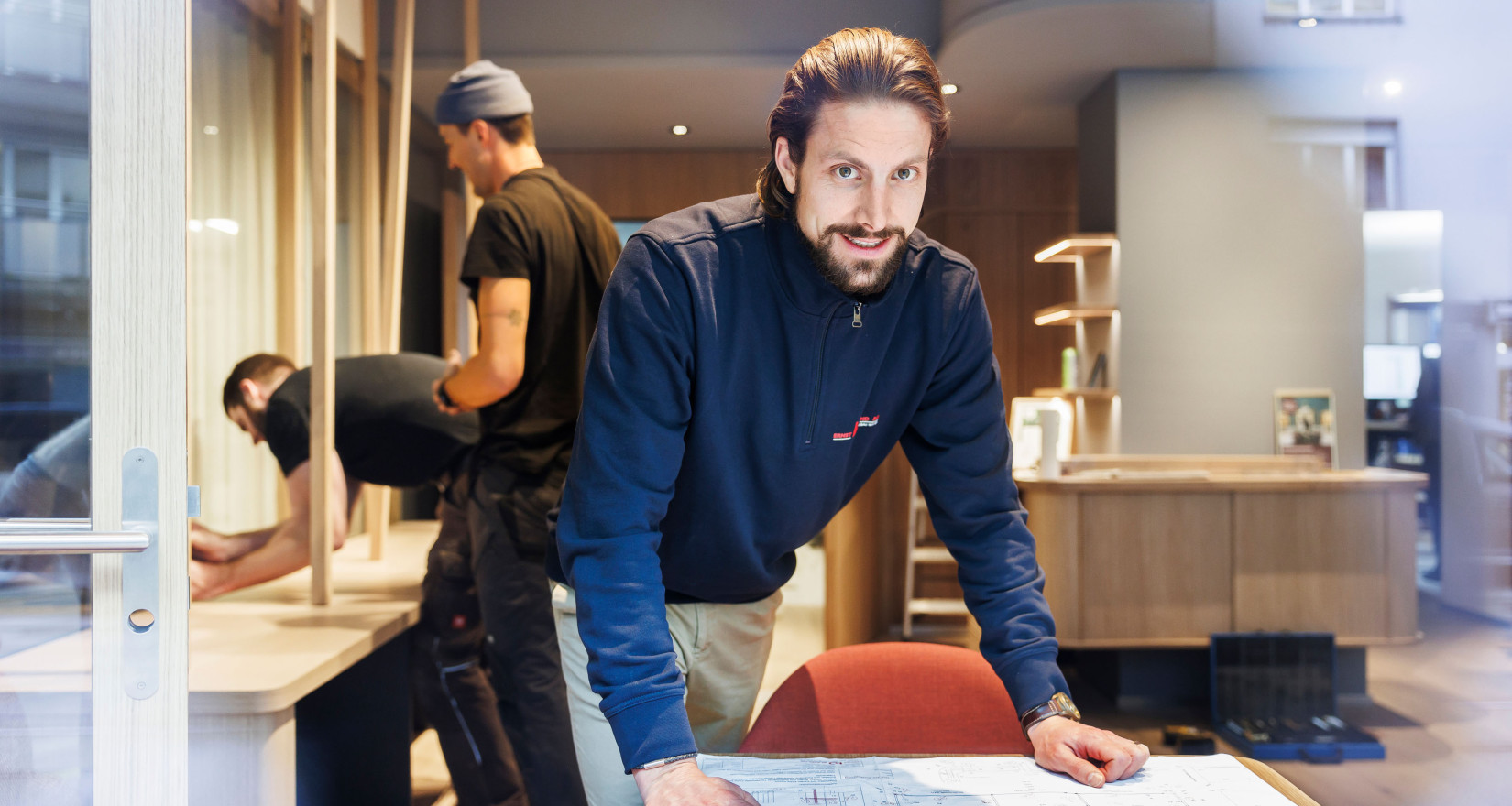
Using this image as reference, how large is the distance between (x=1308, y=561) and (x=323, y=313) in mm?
3369

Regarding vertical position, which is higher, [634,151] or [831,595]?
[634,151]

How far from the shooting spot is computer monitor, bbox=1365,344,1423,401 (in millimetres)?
3535

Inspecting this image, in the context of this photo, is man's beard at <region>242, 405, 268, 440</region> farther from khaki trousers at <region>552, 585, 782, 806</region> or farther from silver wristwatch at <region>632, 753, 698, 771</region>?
silver wristwatch at <region>632, 753, 698, 771</region>

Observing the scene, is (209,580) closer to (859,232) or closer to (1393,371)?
(859,232)

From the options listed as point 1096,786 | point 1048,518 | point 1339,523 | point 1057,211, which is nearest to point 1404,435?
point 1339,523

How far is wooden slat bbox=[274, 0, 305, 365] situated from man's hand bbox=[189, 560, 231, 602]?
2.13 ft

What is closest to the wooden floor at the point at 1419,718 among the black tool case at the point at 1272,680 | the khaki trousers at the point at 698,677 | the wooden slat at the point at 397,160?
the black tool case at the point at 1272,680

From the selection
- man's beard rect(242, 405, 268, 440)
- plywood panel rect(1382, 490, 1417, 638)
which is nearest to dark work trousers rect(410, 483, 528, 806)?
man's beard rect(242, 405, 268, 440)

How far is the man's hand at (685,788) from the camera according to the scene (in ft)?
2.76

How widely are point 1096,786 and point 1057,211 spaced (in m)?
5.47

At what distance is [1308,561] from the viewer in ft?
11.2

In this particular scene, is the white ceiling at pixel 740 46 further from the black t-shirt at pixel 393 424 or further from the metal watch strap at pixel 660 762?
the metal watch strap at pixel 660 762

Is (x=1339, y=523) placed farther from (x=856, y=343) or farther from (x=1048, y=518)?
(x=856, y=343)

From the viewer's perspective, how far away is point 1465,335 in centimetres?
198
